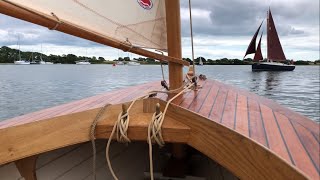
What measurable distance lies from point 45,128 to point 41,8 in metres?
0.73

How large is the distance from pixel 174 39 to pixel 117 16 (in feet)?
1.78

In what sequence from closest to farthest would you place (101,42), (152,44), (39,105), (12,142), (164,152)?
(12,142) → (101,42) → (152,44) → (164,152) → (39,105)

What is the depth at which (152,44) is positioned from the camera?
324 centimetres

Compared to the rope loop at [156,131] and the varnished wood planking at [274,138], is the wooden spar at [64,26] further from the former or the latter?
the varnished wood planking at [274,138]

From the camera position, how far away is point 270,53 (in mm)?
41438

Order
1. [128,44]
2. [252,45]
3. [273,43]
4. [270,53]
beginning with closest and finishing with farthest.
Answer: [128,44]
[273,43]
[252,45]
[270,53]

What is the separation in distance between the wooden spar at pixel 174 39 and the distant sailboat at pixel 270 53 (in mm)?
37887

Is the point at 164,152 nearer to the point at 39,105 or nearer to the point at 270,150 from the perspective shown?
the point at 270,150

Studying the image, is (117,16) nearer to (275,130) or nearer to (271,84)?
(275,130)

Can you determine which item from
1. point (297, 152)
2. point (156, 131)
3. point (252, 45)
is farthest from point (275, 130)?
point (252, 45)

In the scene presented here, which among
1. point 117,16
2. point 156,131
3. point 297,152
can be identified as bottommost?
point 297,152

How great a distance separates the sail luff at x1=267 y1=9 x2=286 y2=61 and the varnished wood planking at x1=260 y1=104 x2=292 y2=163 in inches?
1536

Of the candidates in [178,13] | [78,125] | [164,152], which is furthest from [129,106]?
[164,152]

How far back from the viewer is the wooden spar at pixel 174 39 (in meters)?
2.97
